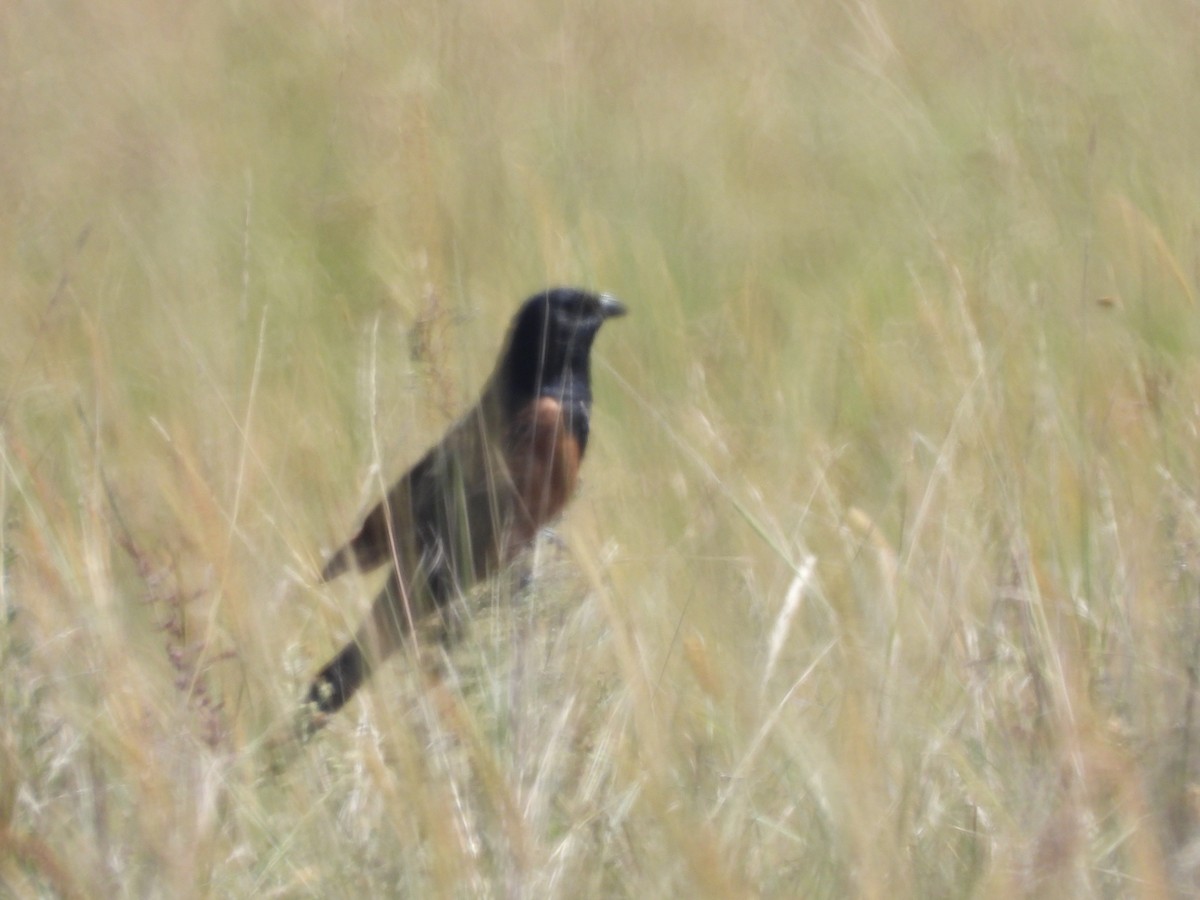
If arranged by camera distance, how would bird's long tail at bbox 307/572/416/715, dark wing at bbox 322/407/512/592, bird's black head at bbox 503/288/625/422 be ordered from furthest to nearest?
bird's black head at bbox 503/288/625/422 < dark wing at bbox 322/407/512/592 < bird's long tail at bbox 307/572/416/715

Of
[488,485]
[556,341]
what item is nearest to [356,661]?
[488,485]

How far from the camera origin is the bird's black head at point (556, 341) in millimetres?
3795

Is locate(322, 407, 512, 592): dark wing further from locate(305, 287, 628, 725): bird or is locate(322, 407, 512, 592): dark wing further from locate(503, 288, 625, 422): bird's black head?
locate(503, 288, 625, 422): bird's black head

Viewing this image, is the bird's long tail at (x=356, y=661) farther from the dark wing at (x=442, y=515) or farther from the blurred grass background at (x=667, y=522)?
the dark wing at (x=442, y=515)

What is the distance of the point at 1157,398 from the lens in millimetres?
2643

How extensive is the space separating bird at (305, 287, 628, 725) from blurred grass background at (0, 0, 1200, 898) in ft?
0.24

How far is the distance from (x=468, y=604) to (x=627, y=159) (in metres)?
3.00

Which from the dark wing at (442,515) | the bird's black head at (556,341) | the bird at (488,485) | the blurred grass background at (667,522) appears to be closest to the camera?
the blurred grass background at (667,522)

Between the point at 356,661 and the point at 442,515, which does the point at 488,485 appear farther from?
the point at 442,515

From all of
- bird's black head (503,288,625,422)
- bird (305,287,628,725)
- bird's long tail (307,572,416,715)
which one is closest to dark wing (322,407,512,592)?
bird (305,287,628,725)

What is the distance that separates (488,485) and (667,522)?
1.63 ft

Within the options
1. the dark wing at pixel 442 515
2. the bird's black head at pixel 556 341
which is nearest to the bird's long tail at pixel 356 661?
the dark wing at pixel 442 515

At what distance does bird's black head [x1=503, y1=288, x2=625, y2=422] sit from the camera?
3.79m

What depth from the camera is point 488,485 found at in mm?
2340
